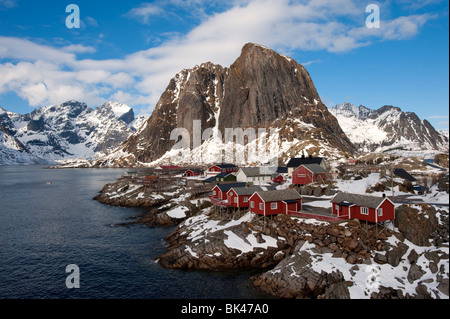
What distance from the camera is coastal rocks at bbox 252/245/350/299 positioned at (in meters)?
28.1

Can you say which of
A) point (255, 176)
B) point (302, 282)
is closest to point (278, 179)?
point (255, 176)

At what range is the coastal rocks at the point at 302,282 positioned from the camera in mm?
28109

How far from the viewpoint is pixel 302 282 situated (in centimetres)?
2970

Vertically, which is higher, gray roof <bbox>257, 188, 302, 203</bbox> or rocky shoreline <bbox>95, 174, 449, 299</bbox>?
gray roof <bbox>257, 188, 302, 203</bbox>

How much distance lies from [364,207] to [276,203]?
1227 cm

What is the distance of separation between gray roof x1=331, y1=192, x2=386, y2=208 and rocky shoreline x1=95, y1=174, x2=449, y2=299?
2.82 meters

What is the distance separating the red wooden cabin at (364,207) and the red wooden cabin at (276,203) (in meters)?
6.04

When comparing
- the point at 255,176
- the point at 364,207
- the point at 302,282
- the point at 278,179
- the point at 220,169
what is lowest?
the point at 302,282

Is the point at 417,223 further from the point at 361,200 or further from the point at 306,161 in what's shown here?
the point at 306,161

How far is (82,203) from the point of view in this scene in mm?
84375

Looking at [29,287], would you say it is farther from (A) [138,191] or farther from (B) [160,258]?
(A) [138,191]

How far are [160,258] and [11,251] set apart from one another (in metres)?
23.9

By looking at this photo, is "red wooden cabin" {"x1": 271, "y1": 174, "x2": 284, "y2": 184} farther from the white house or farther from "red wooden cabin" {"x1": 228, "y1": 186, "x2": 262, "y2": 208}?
"red wooden cabin" {"x1": 228, "y1": 186, "x2": 262, "y2": 208}

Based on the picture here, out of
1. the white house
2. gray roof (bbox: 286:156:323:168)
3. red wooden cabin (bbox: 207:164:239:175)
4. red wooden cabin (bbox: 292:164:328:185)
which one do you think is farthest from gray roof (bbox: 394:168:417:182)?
red wooden cabin (bbox: 207:164:239:175)
